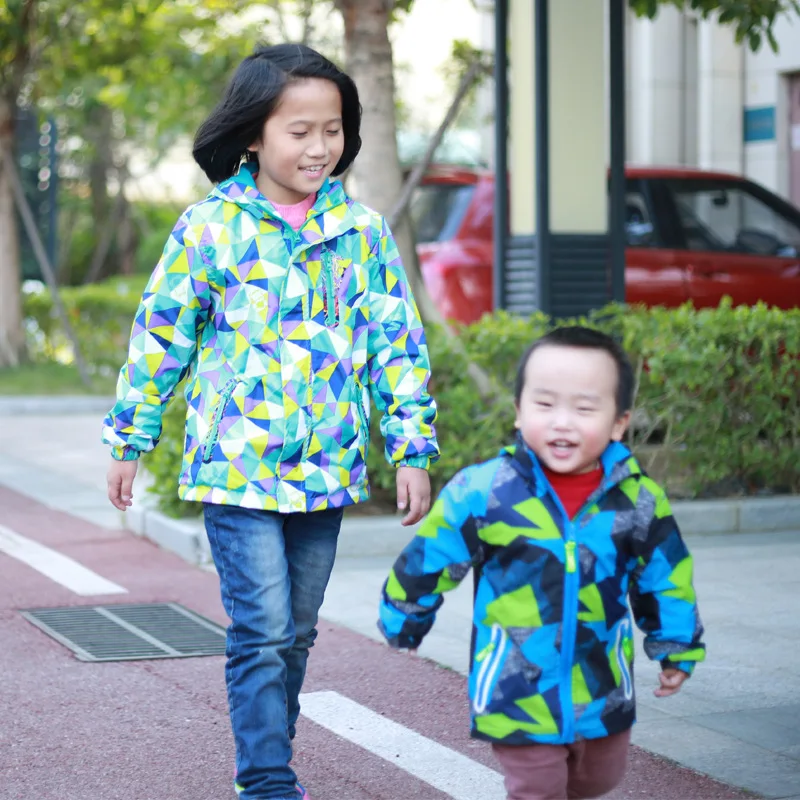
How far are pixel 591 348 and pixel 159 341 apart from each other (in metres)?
1.14

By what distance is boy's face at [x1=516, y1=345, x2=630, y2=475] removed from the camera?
2.76m

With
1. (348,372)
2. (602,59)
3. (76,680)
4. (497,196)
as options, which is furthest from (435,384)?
(348,372)

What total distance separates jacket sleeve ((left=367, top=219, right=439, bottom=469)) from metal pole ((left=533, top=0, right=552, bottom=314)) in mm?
4895

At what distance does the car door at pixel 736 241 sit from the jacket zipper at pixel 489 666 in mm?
7285

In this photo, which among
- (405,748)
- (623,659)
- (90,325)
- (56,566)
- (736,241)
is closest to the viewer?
(623,659)

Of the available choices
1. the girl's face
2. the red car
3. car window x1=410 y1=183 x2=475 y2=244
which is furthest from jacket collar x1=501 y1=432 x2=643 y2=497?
car window x1=410 y1=183 x2=475 y2=244

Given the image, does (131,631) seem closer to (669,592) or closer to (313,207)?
(313,207)

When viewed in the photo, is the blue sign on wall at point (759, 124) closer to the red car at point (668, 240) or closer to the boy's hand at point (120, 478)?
the red car at point (668, 240)

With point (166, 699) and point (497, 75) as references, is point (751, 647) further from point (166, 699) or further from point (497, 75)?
point (497, 75)

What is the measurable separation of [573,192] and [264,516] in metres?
5.54

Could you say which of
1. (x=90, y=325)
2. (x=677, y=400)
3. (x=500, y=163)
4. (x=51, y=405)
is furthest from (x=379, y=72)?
(x=90, y=325)

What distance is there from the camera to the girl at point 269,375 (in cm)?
343

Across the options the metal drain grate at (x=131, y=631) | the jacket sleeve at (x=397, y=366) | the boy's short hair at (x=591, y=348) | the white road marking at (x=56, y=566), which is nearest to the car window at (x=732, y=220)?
the white road marking at (x=56, y=566)

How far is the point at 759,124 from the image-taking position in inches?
666
